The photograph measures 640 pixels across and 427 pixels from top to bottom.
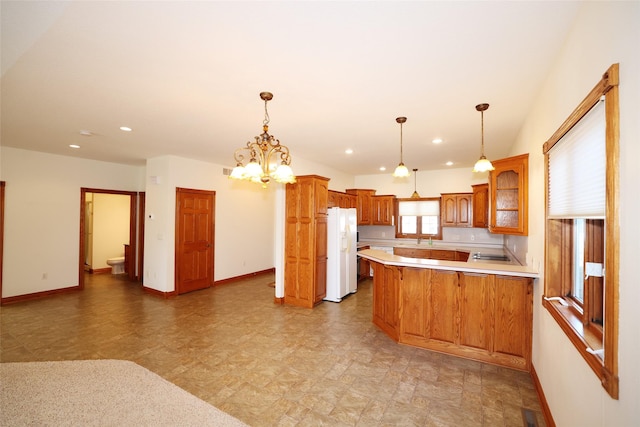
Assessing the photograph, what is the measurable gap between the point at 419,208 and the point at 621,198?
21.1 feet

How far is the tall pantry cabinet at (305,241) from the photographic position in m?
5.04

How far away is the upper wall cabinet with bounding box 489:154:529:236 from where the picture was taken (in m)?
3.10

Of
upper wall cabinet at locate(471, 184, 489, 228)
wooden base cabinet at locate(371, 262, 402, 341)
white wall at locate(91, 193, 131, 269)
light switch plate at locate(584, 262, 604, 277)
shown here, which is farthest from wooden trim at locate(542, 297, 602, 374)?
white wall at locate(91, 193, 131, 269)

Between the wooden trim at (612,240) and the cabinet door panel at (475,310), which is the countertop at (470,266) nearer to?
the cabinet door panel at (475,310)

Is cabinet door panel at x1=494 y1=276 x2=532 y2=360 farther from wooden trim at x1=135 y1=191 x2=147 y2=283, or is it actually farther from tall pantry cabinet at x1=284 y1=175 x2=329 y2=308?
wooden trim at x1=135 y1=191 x2=147 y2=283

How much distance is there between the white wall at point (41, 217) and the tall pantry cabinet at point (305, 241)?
4583 millimetres

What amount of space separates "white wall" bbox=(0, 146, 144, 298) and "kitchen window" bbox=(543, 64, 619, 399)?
25.9 feet

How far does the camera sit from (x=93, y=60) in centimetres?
222

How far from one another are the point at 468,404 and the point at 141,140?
5.50 m

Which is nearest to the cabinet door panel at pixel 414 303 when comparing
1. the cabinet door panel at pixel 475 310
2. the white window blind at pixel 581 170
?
the cabinet door panel at pixel 475 310

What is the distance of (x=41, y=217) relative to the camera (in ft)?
17.9

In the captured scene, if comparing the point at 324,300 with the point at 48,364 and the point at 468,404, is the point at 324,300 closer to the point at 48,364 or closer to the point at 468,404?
the point at 468,404

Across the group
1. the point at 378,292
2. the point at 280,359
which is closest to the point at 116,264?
the point at 280,359

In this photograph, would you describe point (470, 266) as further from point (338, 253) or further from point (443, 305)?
point (338, 253)
